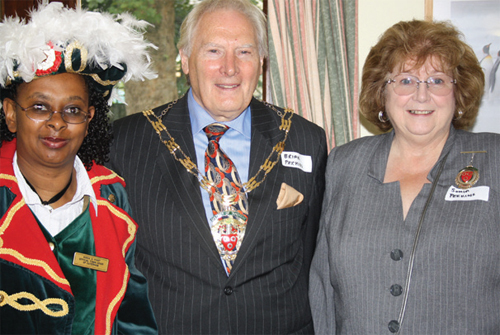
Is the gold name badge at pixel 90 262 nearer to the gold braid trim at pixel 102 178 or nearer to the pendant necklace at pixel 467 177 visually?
the gold braid trim at pixel 102 178

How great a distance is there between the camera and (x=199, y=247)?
2.01m

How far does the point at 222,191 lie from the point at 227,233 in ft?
0.61

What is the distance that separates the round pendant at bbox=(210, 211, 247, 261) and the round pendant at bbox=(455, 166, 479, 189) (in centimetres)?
92

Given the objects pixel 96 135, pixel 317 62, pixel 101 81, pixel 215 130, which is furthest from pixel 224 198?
pixel 317 62

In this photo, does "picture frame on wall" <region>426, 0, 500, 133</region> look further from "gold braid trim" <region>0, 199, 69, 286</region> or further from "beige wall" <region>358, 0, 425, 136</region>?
"gold braid trim" <region>0, 199, 69, 286</region>

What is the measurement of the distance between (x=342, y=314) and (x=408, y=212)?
0.54m

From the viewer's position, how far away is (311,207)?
2.38 meters

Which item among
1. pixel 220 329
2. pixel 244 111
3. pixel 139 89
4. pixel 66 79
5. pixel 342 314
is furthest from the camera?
pixel 139 89

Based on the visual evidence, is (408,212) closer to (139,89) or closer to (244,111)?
(244,111)

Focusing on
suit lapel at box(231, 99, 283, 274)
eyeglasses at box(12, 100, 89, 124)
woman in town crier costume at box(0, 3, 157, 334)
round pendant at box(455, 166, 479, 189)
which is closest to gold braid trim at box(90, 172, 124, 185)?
woman in town crier costume at box(0, 3, 157, 334)

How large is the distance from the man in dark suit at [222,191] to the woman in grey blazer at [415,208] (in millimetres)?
189

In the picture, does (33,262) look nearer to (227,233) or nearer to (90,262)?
(90,262)

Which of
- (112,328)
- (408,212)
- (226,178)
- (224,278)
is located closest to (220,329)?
(224,278)

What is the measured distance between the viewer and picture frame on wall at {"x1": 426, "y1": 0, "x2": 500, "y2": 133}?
125 inches
